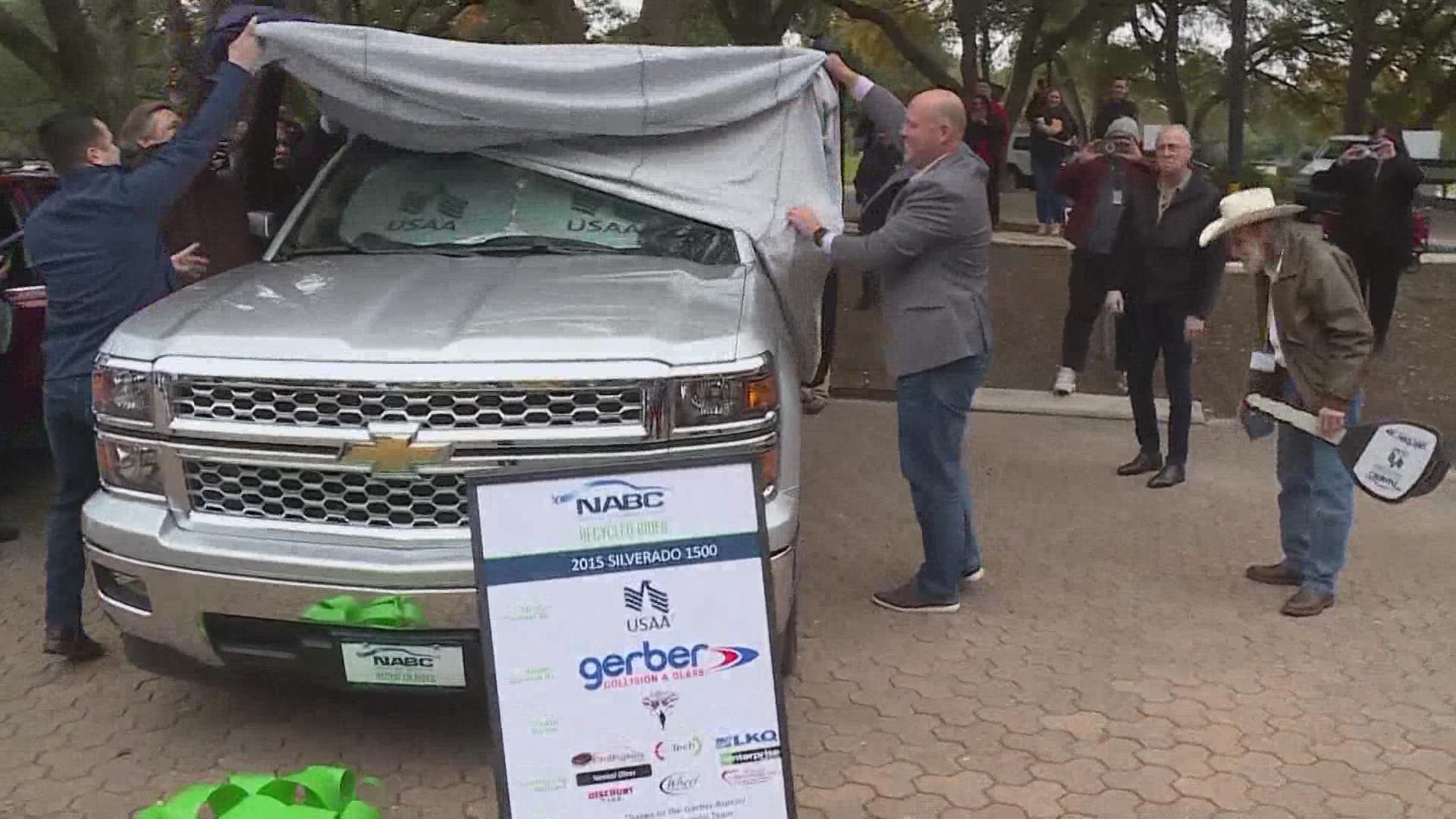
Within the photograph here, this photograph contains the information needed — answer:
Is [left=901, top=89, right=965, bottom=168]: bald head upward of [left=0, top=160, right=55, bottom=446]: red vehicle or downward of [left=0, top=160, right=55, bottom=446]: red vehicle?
upward

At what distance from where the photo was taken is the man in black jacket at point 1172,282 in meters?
6.96

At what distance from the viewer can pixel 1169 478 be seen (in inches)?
290

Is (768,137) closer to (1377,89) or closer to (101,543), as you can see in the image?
(101,543)

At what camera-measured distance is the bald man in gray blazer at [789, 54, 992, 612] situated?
4.90 meters

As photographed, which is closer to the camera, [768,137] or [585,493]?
[585,493]

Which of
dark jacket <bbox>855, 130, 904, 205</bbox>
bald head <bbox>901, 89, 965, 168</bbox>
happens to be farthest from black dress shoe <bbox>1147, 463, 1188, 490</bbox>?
dark jacket <bbox>855, 130, 904, 205</bbox>

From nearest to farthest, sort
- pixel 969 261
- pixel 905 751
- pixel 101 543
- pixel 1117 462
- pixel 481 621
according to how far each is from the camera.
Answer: pixel 481 621 → pixel 101 543 → pixel 905 751 → pixel 969 261 → pixel 1117 462

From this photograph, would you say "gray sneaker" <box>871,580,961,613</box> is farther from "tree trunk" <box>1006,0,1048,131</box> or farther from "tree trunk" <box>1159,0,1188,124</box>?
"tree trunk" <box>1159,0,1188,124</box>

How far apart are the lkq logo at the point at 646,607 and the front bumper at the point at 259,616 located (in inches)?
22.5

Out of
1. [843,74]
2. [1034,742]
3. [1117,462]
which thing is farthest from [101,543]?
[1117,462]

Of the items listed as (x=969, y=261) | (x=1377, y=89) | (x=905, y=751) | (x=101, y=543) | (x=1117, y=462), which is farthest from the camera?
(x=1377, y=89)

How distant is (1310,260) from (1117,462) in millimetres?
2969

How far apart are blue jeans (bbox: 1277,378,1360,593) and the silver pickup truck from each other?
229 cm

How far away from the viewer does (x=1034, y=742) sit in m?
4.37
